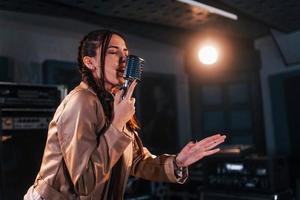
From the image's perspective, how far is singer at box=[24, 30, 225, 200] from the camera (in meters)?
0.81

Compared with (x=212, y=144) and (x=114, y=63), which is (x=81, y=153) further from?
(x=212, y=144)

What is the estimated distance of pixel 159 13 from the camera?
200cm

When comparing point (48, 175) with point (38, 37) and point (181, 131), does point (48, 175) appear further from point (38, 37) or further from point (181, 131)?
point (181, 131)

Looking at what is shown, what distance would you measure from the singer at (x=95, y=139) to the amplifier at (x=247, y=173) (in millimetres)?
971

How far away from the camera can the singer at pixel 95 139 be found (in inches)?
31.7

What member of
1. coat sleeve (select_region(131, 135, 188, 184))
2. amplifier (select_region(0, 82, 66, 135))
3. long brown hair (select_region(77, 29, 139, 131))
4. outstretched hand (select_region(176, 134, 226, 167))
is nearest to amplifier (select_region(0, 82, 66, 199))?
amplifier (select_region(0, 82, 66, 135))

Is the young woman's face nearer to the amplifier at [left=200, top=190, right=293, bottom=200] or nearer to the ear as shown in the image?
the ear

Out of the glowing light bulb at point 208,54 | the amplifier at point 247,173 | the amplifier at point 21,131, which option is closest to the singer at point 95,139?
the amplifier at point 21,131

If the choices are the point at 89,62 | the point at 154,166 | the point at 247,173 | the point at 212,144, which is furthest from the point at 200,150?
the point at 247,173

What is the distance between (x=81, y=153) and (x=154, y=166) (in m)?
0.39

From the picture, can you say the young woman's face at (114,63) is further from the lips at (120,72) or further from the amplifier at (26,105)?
the amplifier at (26,105)

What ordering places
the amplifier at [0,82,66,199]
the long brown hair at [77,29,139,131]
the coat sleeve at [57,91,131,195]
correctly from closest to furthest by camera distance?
1. the coat sleeve at [57,91,131,195]
2. the long brown hair at [77,29,139,131]
3. the amplifier at [0,82,66,199]

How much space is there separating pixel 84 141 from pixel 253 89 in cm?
A: 202

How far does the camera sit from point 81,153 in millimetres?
795
